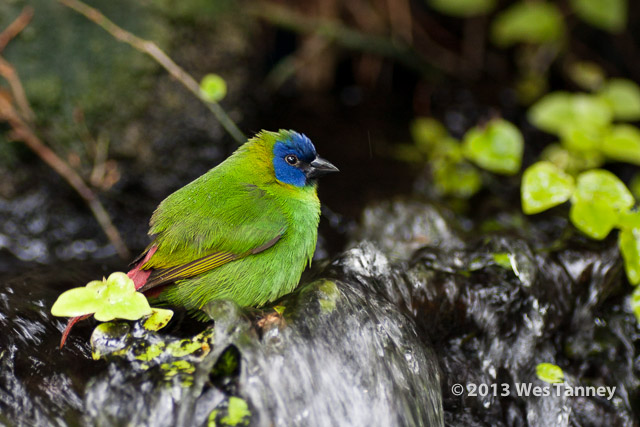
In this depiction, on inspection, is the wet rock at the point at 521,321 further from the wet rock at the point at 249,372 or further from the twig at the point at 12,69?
the twig at the point at 12,69

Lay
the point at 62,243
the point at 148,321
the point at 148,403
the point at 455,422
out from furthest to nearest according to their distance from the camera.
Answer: the point at 62,243 < the point at 455,422 < the point at 148,321 < the point at 148,403

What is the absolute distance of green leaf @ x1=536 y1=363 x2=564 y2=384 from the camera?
8.31 ft

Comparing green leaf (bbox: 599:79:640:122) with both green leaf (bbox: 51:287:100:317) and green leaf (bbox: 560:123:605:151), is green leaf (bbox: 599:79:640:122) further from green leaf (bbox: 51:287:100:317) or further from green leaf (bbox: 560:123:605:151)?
green leaf (bbox: 51:287:100:317)

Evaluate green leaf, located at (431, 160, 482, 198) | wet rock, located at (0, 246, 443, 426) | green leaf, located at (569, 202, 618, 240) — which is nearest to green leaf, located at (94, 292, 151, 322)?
wet rock, located at (0, 246, 443, 426)

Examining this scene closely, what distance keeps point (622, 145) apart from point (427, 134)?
4.33 ft

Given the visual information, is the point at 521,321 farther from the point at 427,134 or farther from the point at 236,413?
the point at 427,134

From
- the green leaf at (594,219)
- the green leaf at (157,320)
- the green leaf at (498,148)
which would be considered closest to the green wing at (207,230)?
the green leaf at (157,320)

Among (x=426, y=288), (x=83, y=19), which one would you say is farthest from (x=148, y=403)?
(x=83, y=19)

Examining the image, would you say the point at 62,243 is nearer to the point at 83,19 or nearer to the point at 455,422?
the point at 83,19

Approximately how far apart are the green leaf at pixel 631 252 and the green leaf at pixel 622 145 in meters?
1.34

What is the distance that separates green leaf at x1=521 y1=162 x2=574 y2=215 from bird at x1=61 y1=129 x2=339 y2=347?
1.04 meters

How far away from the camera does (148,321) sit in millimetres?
2119

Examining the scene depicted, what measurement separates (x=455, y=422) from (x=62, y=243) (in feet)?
7.80

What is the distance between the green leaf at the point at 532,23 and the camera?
486cm
